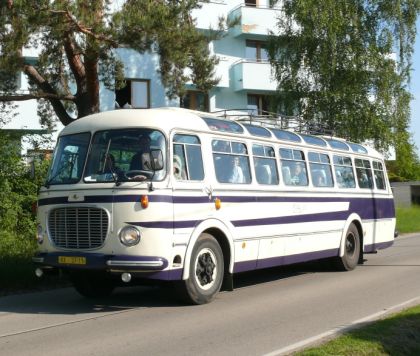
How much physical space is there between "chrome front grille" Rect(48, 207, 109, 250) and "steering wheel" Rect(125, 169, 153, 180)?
0.61 m

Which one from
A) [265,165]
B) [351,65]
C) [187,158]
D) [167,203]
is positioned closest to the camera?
[167,203]

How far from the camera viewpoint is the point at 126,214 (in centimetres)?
932

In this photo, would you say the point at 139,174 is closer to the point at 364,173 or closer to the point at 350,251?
the point at 350,251

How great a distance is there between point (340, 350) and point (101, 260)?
Result: 3.76m

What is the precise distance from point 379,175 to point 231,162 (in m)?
6.98

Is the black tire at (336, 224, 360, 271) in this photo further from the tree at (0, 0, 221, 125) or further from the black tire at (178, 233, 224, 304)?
the tree at (0, 0, 221, 125)

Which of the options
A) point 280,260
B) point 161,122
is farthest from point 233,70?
point 161,122

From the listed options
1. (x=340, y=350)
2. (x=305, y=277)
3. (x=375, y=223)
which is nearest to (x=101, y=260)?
(x=340, y=350)

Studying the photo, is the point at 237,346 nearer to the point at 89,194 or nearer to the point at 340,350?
the point at 340,350

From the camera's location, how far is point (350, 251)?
1491cm

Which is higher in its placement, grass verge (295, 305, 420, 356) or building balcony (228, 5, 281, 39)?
building balcony (228, 5, 281, 39)

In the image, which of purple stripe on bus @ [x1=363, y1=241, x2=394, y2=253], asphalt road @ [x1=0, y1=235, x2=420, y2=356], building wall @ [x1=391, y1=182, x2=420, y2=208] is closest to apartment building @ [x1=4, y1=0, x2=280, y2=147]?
building wall @ [x1=391, y1=182, x2=420, y2=208]

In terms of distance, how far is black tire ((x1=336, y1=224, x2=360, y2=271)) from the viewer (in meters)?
14.6

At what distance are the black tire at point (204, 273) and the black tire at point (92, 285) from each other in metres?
1.37
